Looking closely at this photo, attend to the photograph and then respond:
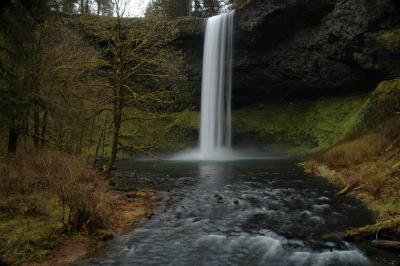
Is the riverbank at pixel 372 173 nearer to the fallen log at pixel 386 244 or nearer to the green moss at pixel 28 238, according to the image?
the fallen log at pixel 386 244

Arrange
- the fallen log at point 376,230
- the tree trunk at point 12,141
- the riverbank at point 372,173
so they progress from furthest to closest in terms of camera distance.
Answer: the tree trunk at point 12,141 → the riverbank at point 372,173 → the fallen log at point 376,230

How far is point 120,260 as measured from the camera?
30.7 feet

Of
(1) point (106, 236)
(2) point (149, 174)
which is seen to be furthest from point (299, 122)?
(1) point (106, 236)

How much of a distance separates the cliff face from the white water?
154 centimetres

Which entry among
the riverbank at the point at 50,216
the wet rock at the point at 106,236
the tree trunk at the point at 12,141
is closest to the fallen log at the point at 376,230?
the wet rock at the point at 106,236

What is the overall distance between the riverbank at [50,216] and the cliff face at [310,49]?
3106 centimetres

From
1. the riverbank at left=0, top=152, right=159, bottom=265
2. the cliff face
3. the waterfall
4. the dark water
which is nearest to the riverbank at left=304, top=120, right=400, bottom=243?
the dark water

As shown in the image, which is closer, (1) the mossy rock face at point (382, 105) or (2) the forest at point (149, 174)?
(2) the forest at point (149, 174)

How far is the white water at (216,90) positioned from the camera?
4494cm

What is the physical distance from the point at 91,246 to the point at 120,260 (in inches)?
48.9

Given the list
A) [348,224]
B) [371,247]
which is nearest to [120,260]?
[371,247]

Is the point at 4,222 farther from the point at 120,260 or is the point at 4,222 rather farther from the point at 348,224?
the point at 348,224

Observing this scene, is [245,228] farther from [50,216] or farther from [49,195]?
[49,195]

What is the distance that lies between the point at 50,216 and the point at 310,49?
36573 millimetres
